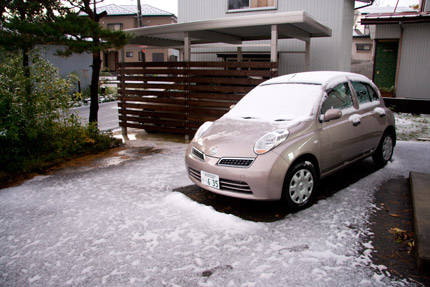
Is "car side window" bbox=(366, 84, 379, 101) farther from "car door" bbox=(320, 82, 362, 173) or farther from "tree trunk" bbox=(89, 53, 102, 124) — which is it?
"tree trunk" bbox=(89, 53, 102, 124)

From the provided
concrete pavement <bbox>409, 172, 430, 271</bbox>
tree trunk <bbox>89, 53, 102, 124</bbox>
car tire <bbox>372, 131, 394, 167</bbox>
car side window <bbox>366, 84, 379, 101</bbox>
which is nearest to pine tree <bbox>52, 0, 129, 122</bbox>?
tree trunk <bbox>89, 53, 102, 124</bbox>

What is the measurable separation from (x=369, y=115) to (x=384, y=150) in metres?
0.94

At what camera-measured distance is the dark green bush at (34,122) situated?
220 inches

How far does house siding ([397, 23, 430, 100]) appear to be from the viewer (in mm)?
11578

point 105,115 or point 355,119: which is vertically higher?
point 355,119

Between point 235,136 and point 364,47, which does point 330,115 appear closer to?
Answer: point 235,136

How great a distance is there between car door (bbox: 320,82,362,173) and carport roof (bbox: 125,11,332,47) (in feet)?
7.71

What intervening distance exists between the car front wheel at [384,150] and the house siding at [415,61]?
7694 mm

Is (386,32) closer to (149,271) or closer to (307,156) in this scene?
(307,156)

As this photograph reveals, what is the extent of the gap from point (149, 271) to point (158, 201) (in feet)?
5.22

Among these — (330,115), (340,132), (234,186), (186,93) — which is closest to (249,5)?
(186,93)

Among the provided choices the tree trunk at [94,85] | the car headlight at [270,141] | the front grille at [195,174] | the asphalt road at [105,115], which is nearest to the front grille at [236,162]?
the car headlight at [270,141]

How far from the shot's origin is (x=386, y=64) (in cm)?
1291

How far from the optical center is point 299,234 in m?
3.40
